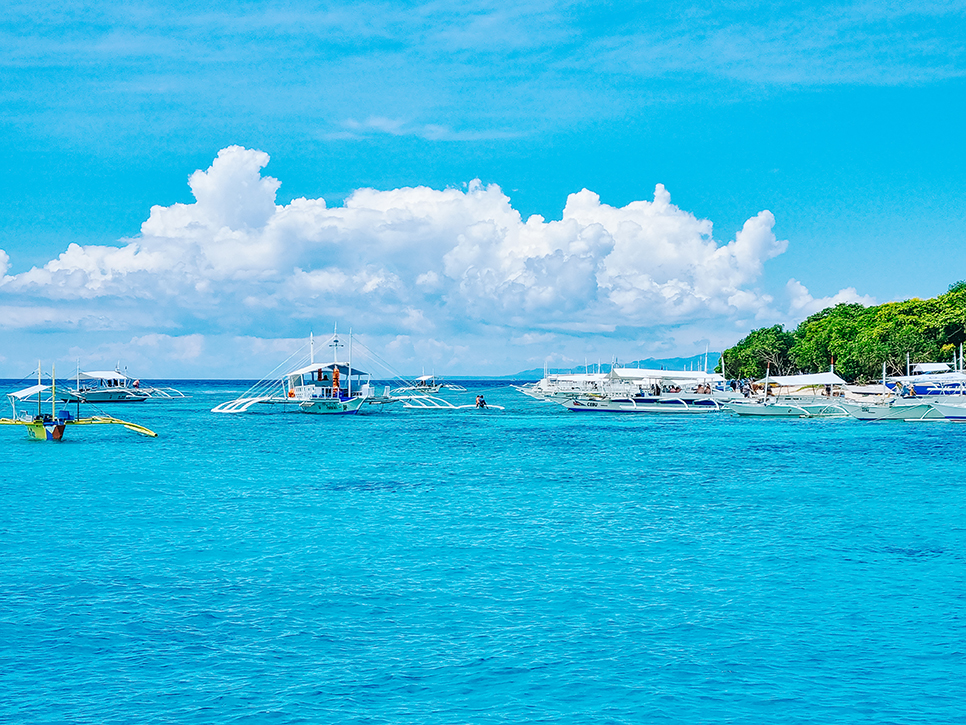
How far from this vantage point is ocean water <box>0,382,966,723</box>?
52.4 feet

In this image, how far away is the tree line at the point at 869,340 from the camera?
133m

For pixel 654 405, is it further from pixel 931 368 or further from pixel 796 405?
pixel 931 368

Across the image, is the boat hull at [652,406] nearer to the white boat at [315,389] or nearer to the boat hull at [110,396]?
the white boat at [315,389]

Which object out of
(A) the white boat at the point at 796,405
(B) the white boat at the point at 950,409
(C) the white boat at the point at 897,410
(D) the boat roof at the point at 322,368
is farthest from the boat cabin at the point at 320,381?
(B) the white boat at the point at 950,409

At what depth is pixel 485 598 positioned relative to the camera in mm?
22641

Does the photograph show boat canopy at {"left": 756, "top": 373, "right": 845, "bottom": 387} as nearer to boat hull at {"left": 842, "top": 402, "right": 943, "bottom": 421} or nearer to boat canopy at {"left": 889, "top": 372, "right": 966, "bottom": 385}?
boat canopy at {"left": 889, "top": 372, "right": 966, "bottom": 385}

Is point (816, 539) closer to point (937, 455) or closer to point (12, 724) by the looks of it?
point (12, 724)

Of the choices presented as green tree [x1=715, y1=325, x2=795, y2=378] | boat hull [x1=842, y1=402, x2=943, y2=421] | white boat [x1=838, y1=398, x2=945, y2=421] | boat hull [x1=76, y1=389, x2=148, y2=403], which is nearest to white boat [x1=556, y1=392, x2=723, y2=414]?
white boat [x1=838, y1=398, x2=945, y2=421]

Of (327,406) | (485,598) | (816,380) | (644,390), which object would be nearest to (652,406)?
(816,380)

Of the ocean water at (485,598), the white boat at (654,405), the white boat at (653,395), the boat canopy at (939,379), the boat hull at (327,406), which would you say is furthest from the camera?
the boat hull at (327,406)

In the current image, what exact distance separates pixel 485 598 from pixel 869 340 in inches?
5172

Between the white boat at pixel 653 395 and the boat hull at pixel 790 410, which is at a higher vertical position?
the white boat at pixel 653 395

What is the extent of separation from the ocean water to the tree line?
9162 centimetres

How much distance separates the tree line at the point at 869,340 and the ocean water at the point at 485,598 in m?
91.6
